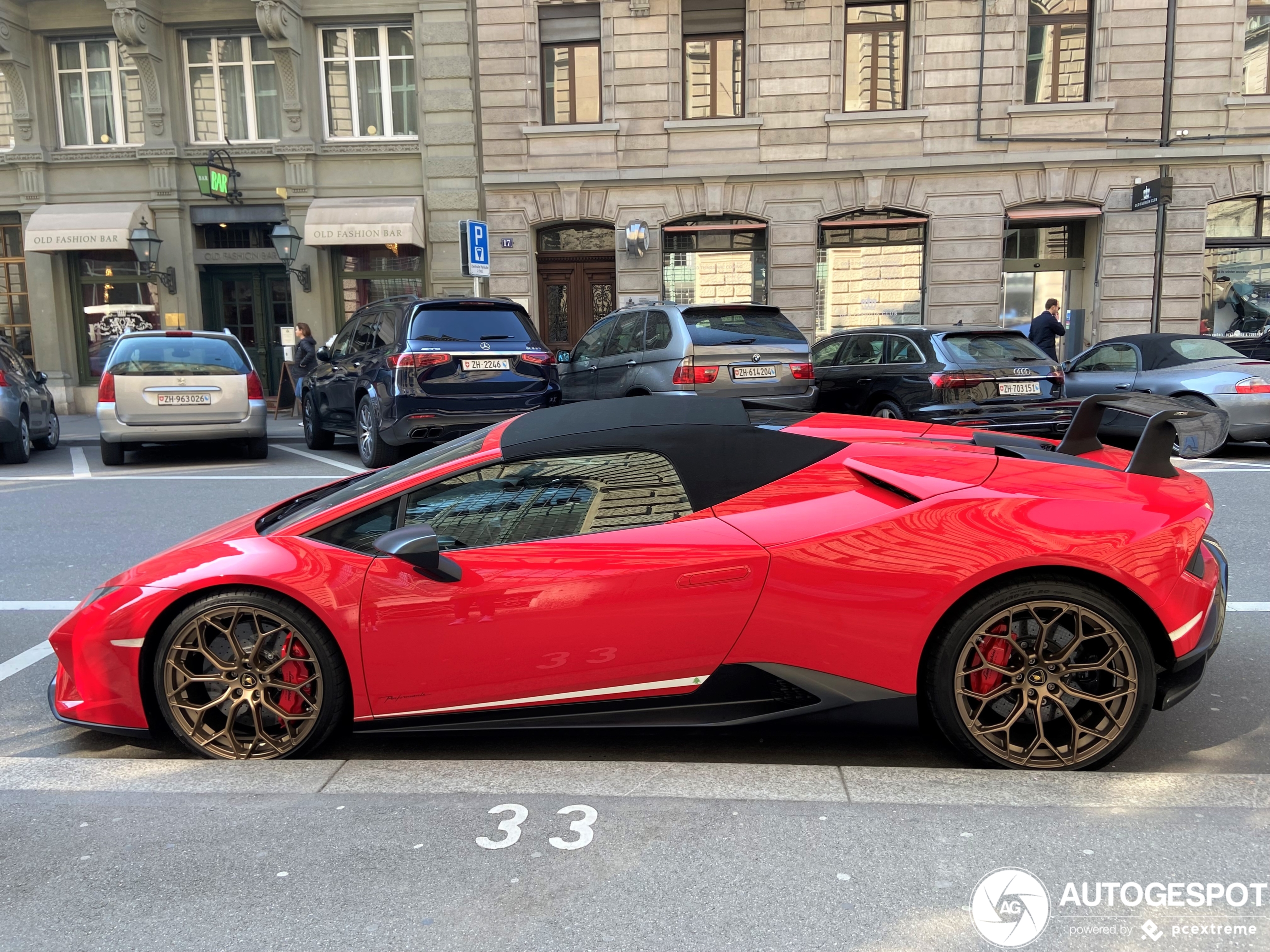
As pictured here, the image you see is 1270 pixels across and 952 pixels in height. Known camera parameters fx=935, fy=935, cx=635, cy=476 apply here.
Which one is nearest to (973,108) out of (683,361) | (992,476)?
(683,361)

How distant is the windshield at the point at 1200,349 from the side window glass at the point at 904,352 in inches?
132

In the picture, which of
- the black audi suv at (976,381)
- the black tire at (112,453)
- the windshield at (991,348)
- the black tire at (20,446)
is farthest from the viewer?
the black tire at (20,446)

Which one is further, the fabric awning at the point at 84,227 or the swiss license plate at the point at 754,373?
the fabric awning at the point at 84,227

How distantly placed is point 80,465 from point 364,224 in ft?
26.8

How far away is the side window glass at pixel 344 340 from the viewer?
11344mm

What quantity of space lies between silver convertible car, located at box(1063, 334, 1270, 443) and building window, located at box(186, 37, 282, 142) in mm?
15694

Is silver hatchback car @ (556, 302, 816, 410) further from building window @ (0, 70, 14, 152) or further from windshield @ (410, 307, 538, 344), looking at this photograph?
building window @ (0, 70, 14, 152)

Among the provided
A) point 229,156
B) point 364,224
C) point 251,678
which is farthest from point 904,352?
point 229,156

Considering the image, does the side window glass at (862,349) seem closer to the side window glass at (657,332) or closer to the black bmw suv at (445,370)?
the side window glass at (657,332)

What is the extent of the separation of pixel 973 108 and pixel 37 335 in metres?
19.1

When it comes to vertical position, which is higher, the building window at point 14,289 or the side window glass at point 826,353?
the building window at point 14,289

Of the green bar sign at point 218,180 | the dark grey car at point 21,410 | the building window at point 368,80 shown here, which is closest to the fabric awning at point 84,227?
the green bar sign at point 218,180

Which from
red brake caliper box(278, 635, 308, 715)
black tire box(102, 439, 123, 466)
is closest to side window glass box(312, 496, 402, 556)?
red brake caliper box(278, 635, 308, 715)

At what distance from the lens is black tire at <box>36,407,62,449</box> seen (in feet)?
42.5
